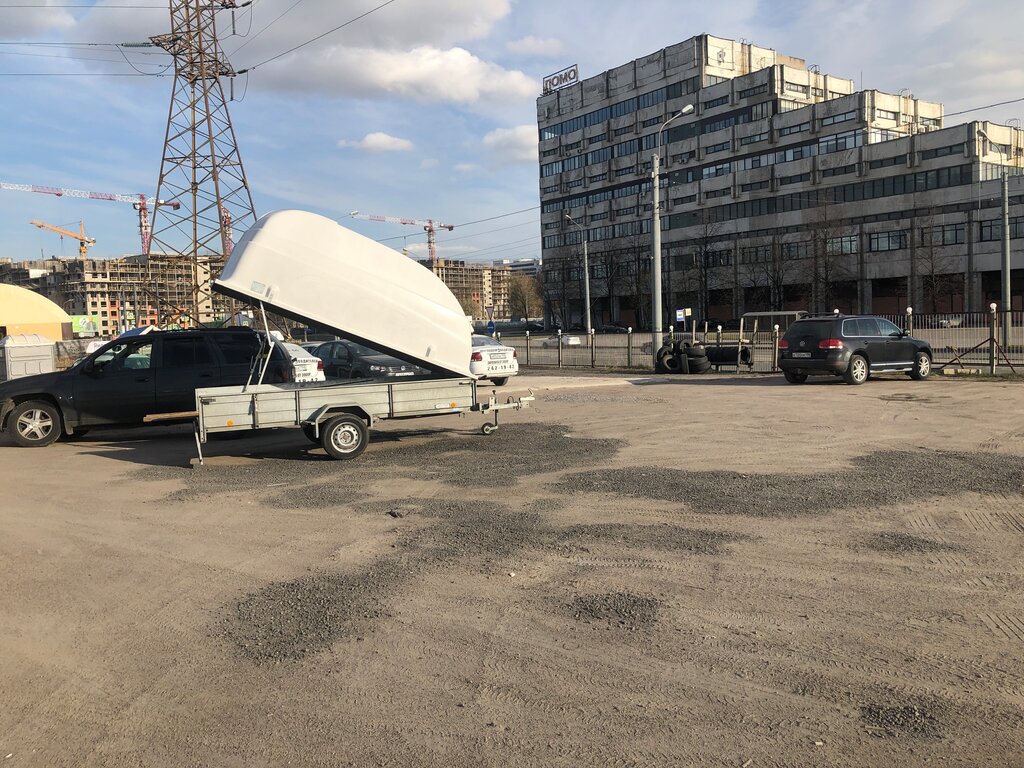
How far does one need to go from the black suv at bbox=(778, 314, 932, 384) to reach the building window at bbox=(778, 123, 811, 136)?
70234mm

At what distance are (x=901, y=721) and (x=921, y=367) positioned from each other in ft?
62.1

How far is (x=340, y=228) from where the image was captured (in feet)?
34.3

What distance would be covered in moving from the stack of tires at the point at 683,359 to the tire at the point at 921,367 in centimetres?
635

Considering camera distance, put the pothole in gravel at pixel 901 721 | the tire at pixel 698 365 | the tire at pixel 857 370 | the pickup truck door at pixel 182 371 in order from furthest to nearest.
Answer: the tire at pixel 698 365
the tire at pixel 857 370
the pickup truck door at pixel 182 371
the pothole in gravel at pixel 901 721

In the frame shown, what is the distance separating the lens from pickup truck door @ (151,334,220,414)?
1255cm

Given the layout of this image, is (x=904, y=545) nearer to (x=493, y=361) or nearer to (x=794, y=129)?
(x=493, y=361)

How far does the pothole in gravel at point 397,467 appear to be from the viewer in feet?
28.9

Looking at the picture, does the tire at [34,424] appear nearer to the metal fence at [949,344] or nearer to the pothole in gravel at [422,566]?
the pothole in gravel at [422,566]

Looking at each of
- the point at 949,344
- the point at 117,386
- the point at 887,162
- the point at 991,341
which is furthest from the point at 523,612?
the point at 887,162

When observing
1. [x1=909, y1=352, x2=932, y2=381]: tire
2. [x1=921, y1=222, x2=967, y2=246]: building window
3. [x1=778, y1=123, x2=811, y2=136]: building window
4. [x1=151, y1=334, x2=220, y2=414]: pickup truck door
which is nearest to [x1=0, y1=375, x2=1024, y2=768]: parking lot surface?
[x1=151, y1=334, x2=220, y2=414]: pickup truck door

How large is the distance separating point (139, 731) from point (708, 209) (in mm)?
95786

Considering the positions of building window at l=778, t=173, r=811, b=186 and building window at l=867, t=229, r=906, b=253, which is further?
building window at l=778, t=173, r=811, b=186

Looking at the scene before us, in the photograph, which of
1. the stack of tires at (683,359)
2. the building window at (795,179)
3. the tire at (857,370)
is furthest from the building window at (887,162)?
the tire at (857,370)

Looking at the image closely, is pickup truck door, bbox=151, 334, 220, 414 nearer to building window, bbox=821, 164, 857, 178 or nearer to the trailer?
the trailer
